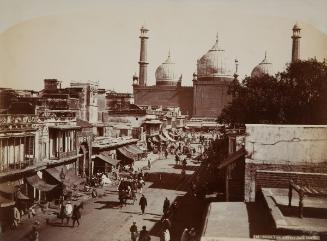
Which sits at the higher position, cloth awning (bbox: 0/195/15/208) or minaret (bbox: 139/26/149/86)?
minaret (bbox: 139/26/149/86)

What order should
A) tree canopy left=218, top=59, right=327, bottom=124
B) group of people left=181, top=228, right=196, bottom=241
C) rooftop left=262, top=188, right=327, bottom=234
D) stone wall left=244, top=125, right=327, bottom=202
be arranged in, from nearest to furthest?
rooftop left=262, top=188, right=327, bottom=234 → group of people left=181, top=228, right=196, bottom=241 → stone wall left=244, top=125, right=327, bottom=202 → tree canopy left=218, top=59, right=327, bottom=124

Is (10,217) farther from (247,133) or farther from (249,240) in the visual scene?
(249,240)

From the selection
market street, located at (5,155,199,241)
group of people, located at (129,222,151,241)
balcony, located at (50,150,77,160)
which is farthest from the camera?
balcony, located at (50,150,77,160)

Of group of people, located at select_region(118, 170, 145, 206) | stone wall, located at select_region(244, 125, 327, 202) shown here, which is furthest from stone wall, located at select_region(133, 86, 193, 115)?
stone wall, located at select_region(244, 125, 327, 202)

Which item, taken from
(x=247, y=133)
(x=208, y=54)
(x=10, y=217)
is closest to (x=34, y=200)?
(x=10, y=217)

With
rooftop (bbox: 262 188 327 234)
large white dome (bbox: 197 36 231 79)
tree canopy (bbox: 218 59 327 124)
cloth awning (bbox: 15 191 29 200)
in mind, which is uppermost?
large white dome (bbox: 197 36 231 79)

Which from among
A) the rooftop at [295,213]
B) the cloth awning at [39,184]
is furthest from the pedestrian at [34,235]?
the rooftop at [295,213]

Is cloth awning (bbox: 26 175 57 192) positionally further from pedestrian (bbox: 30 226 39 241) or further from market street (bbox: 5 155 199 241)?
pedestrian (bbox: 30 226 39 241)

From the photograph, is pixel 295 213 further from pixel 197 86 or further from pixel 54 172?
pixel 197 86

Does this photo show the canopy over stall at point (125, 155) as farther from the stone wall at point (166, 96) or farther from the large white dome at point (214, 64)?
the stone wall at point (166, 96)
